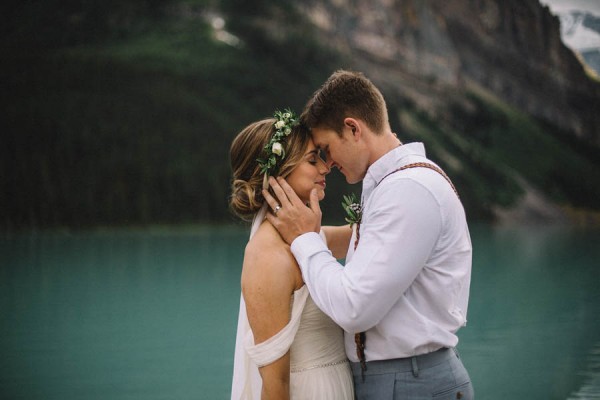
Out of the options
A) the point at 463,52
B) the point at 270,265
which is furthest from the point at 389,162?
the point at 463,52

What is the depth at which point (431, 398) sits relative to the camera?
2.39 metres

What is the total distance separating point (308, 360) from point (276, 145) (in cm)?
90

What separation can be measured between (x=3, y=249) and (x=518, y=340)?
69.7 ft

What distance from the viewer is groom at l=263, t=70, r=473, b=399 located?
2203 millimetres

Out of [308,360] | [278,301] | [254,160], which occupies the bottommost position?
[308,360]

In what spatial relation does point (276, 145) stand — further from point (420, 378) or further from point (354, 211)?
point (420, 378)

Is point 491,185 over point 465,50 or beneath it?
beneath

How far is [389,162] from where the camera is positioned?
248 cm

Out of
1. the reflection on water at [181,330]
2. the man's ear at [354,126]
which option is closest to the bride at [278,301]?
the man's ear at [354,126]

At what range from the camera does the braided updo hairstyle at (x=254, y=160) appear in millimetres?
2830

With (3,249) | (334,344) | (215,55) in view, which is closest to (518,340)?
(334,344)

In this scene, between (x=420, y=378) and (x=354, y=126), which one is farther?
(x=354, y=126)

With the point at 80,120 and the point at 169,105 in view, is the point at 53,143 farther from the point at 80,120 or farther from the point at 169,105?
the point at 169,105

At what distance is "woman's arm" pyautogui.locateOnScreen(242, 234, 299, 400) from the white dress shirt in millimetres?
140
